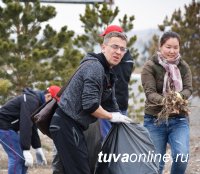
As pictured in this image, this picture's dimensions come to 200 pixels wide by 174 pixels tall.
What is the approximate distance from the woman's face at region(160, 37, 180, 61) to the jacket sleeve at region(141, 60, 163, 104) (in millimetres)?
167

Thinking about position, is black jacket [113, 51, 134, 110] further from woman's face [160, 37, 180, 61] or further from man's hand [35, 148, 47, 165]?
man's hand [35, 148, 47, 165]

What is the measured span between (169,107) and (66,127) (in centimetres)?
121

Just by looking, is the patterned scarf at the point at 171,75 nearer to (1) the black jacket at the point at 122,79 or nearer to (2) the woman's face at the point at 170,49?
(2) the woman's face at the point at 170,49

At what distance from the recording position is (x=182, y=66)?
4590 mm

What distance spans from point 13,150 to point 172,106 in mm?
1850

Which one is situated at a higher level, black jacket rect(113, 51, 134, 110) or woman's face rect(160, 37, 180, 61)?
woman's face rect(160, 37, 180, 61)

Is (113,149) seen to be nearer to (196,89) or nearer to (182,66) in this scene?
(182,66)

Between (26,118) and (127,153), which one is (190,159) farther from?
(127,153)

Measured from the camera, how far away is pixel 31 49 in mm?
8383

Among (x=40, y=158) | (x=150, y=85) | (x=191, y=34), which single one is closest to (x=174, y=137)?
(x=150, y=85)

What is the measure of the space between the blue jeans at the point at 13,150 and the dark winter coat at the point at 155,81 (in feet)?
5.02

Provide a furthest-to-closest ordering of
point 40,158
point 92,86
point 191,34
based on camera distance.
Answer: point 191,34, point 40,158, point 92,86

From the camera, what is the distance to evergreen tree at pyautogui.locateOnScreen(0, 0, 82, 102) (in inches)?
318

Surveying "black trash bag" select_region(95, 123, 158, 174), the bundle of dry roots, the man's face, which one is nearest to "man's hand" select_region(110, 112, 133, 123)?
"black trash bag" select_region(95, 123, 158, 174)
